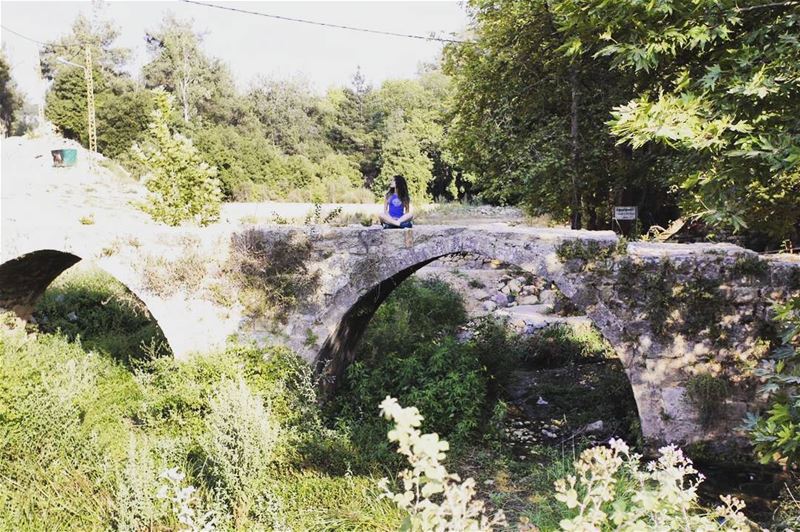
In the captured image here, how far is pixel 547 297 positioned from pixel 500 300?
3.59 feet

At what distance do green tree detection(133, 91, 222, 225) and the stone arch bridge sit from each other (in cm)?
142

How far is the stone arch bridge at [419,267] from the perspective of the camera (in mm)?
6953

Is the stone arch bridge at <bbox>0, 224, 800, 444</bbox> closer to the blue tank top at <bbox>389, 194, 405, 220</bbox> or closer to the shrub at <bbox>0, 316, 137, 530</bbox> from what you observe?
the blue tank top at <bbox>389, 194, 405, 220</bbox>

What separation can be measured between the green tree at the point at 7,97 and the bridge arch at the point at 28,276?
25.9 meters

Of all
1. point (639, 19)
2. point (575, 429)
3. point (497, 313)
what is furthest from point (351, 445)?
point (497, 313)

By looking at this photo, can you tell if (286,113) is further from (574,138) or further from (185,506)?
(185,506)

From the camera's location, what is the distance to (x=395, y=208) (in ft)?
26.3

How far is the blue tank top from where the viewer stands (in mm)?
8023

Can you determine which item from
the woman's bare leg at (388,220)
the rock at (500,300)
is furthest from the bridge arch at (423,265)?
the rock at (500,300)

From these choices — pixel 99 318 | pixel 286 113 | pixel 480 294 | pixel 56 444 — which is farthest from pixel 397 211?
pixel 286 113

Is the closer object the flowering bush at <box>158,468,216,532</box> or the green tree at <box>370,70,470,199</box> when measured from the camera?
the flowering bush at <box>158,468,216,532</box>

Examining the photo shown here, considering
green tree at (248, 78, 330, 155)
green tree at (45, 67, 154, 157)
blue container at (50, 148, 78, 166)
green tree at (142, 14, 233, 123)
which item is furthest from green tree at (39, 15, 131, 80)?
blue container at (50, 148, 78, 166)

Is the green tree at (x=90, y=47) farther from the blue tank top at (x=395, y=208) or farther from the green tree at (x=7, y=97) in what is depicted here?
the blue tank top at (x=395, y=208)

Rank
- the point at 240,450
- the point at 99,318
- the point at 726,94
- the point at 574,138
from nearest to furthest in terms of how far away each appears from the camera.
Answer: the point at 726,94, the point at 240,450, the point at 574,138, the point at 99,318
